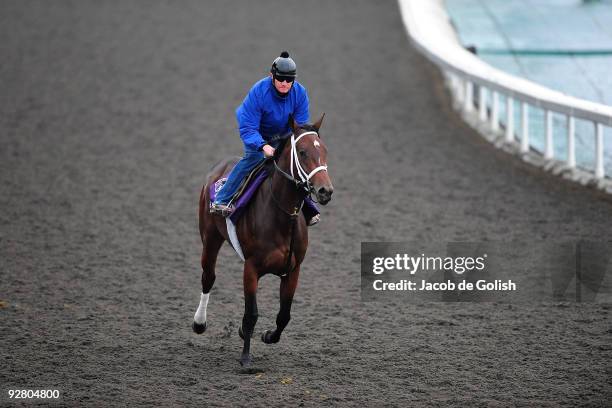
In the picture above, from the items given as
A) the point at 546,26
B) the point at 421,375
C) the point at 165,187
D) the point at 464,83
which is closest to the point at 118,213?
the point at 165,187

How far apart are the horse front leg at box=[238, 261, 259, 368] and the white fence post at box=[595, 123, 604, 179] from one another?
231 inches

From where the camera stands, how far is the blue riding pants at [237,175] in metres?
7.41

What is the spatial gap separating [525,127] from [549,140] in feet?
2.25

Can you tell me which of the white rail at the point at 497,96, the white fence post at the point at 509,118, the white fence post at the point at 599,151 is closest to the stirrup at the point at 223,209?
the white rail at the point at 497,96

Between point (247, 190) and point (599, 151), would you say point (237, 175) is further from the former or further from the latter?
point (599, 151)

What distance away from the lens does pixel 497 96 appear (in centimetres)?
1428

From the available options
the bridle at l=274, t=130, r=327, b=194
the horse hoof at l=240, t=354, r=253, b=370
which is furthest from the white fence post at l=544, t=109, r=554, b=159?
the horse hoof at l=240, t=354, r=253, b=370

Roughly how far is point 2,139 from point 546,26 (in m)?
9.77

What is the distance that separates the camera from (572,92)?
14.1m

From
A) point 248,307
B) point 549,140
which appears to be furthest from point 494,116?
point 248,307

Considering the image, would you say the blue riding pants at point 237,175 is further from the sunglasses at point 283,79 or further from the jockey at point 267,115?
the sunglasses at point 283,79

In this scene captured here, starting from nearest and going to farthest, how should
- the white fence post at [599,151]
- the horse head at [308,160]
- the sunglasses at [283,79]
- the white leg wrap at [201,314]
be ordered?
the horse head at [308,160] → the sunglasses at [283,79] → the white leg wrap at [201,314] → the white fence post at [599,151]

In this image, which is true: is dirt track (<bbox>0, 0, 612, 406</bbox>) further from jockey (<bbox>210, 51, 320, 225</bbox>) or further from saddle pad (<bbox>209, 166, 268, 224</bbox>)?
jockey (<bbox>210, 51, 320, 225</bbox>)

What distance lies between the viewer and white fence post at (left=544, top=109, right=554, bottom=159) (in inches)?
494
